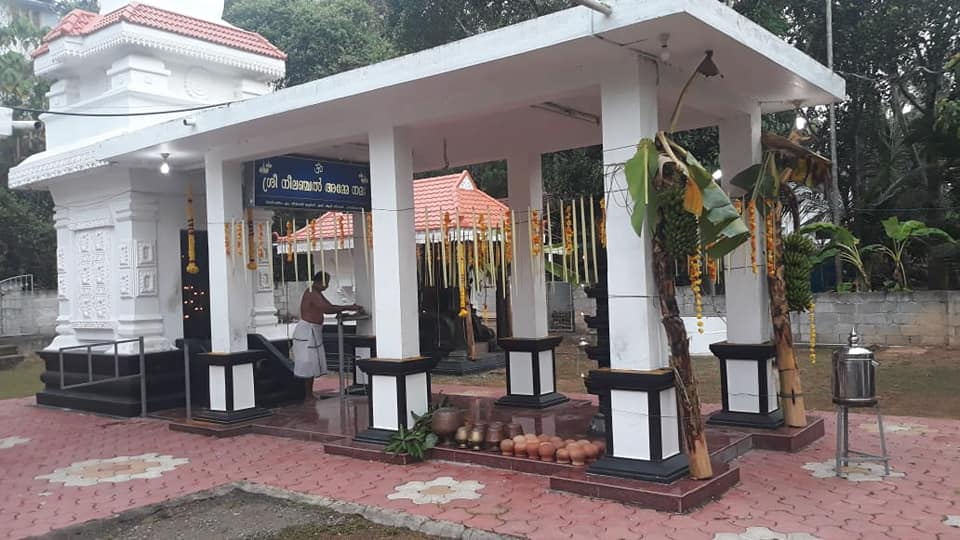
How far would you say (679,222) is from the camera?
4980 mm

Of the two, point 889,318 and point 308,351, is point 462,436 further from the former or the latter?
point 889,318

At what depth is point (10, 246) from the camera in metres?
19.9

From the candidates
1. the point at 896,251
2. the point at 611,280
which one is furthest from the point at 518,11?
the point at 611,280

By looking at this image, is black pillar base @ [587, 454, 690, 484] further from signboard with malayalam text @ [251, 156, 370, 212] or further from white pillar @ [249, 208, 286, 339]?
white pillar @ [249, 208, 286, 339]

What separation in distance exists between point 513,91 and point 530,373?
3.48 m

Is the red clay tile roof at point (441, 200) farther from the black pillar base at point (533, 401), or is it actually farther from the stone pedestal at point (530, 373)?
the black pillar base at point (533, 401)

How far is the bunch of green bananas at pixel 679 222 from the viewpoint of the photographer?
4949 millimetres

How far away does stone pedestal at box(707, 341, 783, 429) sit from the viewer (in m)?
6.59

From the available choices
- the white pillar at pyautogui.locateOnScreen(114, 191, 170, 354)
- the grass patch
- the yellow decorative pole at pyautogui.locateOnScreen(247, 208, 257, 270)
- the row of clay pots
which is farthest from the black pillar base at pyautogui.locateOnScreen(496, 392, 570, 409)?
the grass patch

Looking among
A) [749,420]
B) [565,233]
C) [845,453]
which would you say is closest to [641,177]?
[565,233]

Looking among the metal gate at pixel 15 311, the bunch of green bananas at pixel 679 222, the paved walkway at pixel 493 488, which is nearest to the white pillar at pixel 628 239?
the bunch of green bananas at pixel 679 222

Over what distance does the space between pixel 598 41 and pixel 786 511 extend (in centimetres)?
320

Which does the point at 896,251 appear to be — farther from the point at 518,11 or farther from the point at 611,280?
the point at 611,280

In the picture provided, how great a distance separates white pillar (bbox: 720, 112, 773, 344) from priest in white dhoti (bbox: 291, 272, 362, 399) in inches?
172
